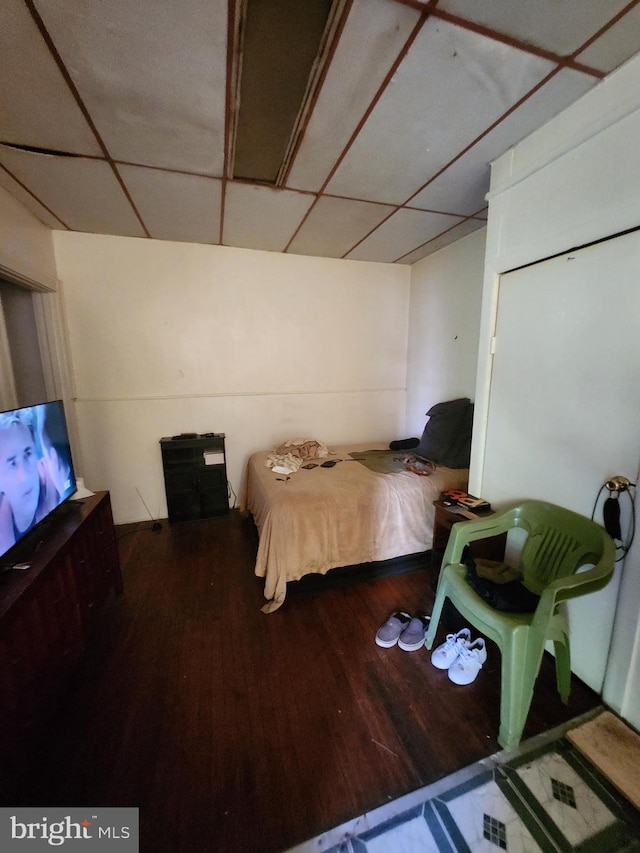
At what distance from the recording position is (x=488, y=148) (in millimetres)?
1620

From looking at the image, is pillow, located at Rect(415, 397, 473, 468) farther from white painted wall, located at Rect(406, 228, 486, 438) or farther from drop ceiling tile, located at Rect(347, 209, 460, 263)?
drop ceiling tile, located at Rect(347, 209, 460, 263)

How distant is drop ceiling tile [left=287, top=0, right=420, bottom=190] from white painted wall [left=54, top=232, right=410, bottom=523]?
59.8 inches

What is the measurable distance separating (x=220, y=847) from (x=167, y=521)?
8.12ft

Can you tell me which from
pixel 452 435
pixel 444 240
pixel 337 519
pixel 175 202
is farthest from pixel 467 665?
pixel 175 202

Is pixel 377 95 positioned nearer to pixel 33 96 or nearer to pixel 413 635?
pixel 33 96

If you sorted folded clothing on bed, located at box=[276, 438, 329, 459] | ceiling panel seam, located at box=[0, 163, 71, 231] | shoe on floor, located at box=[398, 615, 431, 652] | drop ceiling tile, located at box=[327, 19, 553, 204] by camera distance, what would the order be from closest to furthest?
drop ceiling tile, located at box=[327, 19, 553, 204] < shoe on floor, located at box=[398, 615, 431, 652] < ceiling panel seam, located at box=[0, 163, 71, 231] < folded clothing on bed, located at box=[276, 438, 329, 459]

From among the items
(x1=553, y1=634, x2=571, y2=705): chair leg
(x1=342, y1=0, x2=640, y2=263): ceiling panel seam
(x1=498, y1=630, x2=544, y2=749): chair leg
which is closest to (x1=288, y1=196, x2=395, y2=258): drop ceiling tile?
(x1=342, y1=0, x2=640, y2=263): ceiling panel seam

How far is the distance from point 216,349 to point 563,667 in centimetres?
325

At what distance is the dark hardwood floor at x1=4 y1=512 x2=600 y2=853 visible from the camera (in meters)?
1.06

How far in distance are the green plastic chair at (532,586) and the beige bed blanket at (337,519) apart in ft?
1.97

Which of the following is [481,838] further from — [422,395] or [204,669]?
[422,395]

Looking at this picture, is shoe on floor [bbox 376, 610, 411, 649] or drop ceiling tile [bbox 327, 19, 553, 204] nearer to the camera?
drop ceiling tile [bbox 327, 19, 553, 204]

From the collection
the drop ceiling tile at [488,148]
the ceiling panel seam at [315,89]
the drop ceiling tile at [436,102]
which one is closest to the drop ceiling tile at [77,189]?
the ceiling panel seam at [315,89]

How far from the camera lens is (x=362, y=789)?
43.4 inches
